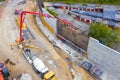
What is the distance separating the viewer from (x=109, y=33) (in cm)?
2991

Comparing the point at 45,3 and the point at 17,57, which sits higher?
the point at 45,3

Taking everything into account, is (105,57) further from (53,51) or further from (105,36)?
(53,51)

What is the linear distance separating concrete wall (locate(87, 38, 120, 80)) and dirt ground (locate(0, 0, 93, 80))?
2.97 metres

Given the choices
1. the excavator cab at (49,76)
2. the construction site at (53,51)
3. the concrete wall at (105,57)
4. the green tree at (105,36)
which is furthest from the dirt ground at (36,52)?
A: the green tree at (105,36)

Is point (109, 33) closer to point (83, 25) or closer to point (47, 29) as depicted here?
point (83, 25)

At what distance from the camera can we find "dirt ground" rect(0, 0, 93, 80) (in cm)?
2948

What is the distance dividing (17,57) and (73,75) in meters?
10.2

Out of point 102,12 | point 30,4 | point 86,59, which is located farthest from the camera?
point 30,4

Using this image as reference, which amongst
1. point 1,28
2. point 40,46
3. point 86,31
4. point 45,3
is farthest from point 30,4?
point 86,31

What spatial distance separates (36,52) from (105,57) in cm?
1202

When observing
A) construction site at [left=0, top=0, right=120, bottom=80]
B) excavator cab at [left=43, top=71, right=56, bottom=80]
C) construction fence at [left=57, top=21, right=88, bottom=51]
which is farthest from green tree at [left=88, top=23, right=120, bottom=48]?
excavator cab at [left=43, top=71, right=56, bottom=80]

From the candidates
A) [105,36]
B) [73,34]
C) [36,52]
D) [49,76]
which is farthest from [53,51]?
[105,36]

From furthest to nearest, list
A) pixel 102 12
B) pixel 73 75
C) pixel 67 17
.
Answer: pixel 102 12 → pixel 67 17 → pixel 73 75

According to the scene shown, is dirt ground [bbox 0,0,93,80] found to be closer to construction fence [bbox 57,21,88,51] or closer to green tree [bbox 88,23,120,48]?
construction fence [bbox 57,21,88,51]
